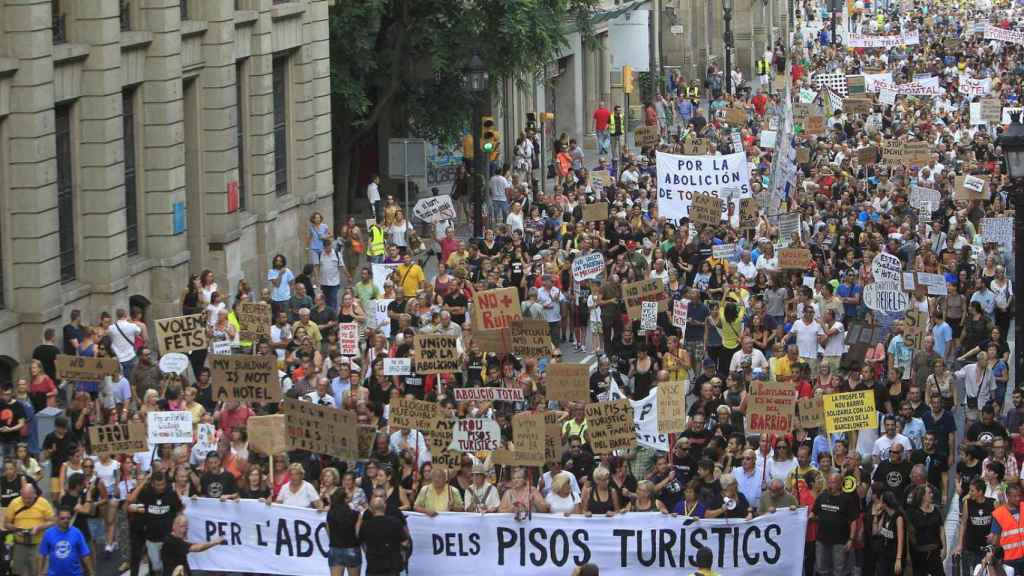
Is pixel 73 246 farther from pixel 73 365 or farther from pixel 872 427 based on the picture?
pixel 872 427

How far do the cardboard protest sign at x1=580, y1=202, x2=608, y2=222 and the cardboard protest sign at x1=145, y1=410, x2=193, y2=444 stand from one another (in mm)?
14340

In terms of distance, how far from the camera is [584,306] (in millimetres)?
29078

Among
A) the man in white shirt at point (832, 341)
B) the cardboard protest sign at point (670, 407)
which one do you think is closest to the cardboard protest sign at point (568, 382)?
the cardboard protest sign at point (670, 407)

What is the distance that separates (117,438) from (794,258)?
11524 mm

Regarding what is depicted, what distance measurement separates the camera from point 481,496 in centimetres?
1861

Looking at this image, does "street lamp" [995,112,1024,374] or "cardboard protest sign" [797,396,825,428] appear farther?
"cardboard protest sign" [797,396,825,428]

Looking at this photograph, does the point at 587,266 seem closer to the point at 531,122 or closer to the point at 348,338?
the point at 348,338

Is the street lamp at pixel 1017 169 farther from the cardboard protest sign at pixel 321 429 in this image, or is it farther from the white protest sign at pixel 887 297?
the cardboard protest sign at pixel 321 429

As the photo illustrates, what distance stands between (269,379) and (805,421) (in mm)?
5108

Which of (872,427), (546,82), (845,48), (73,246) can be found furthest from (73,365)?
(845,48)

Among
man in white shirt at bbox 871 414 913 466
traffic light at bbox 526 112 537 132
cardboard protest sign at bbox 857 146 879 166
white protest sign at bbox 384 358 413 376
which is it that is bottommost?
man in white shirt at bbox 871 414 913 466

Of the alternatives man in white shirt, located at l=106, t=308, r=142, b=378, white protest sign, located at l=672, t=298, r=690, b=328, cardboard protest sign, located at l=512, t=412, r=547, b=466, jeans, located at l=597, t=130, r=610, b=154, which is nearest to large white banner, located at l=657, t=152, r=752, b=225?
white protest sign, located at l=672, t=298, r=690, b=328

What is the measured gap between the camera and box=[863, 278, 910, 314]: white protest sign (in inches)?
1034

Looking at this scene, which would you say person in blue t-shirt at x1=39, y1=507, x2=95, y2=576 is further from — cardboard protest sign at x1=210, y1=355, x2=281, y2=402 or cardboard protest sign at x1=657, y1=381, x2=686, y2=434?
cardboard protest sign at x1=657, y1=381, x2=686, y2=434
